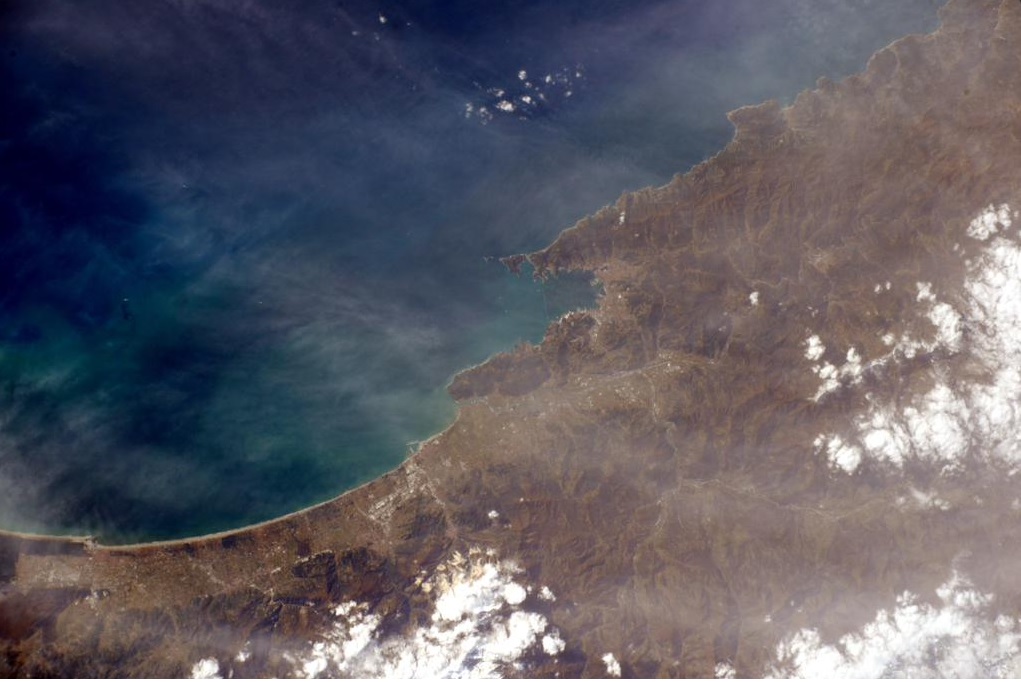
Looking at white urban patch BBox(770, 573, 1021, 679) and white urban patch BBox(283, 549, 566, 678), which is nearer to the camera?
white urban patch BBox(770, 573, 1021, 679)

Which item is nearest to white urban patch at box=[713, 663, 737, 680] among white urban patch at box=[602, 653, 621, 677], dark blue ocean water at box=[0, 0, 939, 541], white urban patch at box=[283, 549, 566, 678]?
white urban patch at box=[602, 653, 621, 677]

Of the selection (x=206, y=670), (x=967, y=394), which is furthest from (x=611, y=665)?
(x=967, y=394)

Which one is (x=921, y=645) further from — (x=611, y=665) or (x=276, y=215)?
(x=276, y=215)

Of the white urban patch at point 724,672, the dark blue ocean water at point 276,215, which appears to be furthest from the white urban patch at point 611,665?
the dark blue ocean water at point 276,215

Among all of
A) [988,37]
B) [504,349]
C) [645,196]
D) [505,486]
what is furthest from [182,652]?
[988,37]

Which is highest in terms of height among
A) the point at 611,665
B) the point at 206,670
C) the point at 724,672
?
the point at 206,670

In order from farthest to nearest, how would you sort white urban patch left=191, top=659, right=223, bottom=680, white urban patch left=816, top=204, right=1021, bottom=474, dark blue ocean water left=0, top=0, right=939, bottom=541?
dark blue ocean water left=0, top=0, right=939, bottom=541
white urban patch left=191, top=659, right=223, bottom=680
white urban patch left=816, top=204, right=1021, bottom=474

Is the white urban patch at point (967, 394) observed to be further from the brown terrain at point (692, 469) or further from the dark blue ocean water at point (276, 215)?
the dark blue ocean water at point (276, 215)

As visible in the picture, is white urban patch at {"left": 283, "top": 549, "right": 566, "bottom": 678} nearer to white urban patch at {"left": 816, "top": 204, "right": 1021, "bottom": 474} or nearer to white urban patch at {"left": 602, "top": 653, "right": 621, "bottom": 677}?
white urban patch at {"left": 602, "top": 653, "right": 621, "bottom": 677}

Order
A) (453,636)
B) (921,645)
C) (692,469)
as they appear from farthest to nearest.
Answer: (692,469), (453,636), (921,645)
